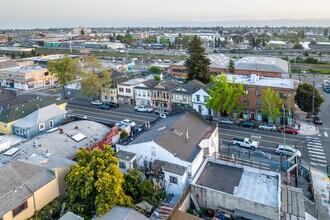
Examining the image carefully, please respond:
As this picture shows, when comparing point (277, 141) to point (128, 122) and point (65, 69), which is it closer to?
point (128, 122)

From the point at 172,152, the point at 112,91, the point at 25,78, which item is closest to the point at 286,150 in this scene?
the point at 172,152

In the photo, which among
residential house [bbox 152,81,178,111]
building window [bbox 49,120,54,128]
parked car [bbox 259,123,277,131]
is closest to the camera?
building window [bbox 49,120,54,128]

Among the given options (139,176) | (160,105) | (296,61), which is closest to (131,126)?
(160,105)

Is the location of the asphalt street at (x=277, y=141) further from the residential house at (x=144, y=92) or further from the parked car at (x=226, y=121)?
the residential house at (x=144, y=92)

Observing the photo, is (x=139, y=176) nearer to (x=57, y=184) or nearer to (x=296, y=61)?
(x=57, y=184)

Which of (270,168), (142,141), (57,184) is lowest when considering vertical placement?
(270,168)

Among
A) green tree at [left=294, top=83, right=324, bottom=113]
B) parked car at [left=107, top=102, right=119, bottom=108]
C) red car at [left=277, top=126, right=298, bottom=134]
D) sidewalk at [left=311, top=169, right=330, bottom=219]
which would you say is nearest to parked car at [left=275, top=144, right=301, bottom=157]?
sidewalk at [left=311, top=169, right=330, bottom=219]

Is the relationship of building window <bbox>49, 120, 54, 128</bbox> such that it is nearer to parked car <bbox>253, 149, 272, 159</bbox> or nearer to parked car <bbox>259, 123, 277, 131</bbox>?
parked car <bbox>253, 149, 272, 159</bbox>
